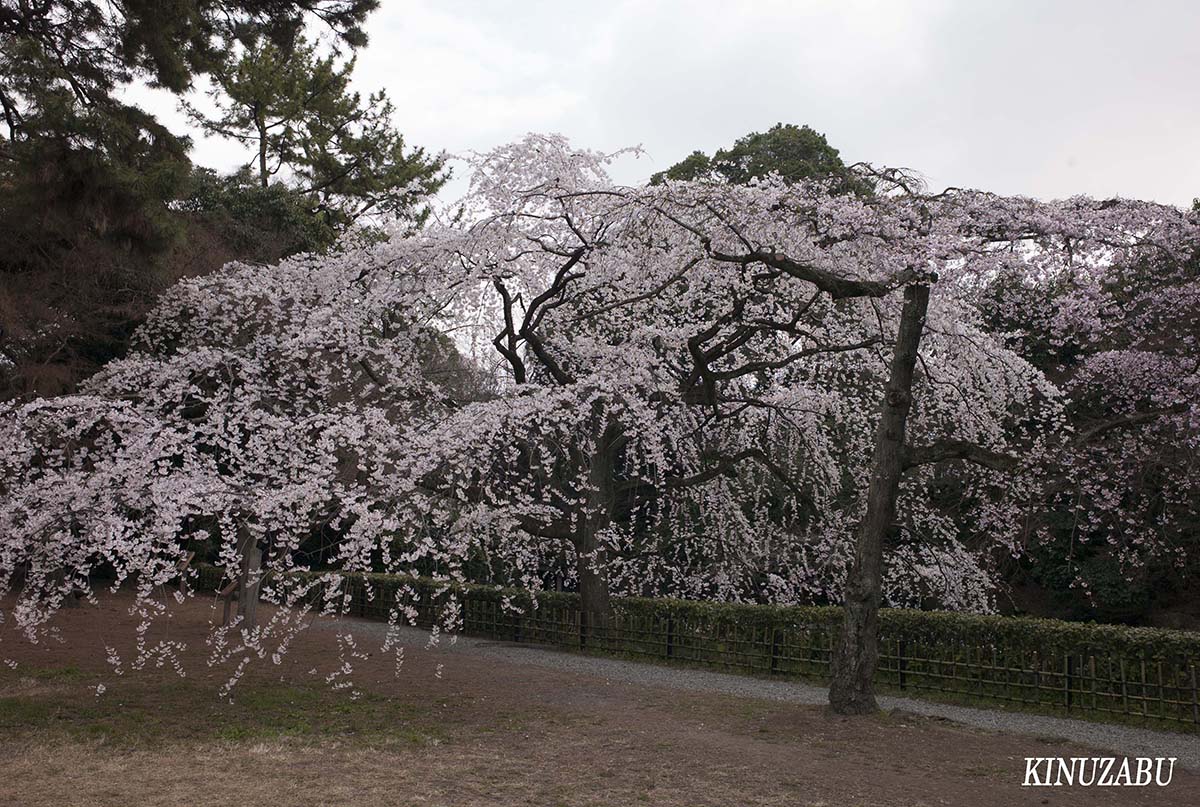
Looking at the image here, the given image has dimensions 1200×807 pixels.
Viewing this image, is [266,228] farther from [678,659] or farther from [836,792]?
[836,792]

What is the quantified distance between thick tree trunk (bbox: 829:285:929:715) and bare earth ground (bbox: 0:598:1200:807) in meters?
0.30

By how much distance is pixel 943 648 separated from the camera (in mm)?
9555

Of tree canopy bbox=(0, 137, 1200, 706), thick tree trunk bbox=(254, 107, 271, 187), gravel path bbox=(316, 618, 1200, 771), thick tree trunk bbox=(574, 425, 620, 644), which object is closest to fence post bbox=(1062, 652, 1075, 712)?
gravel path bbox=(316, 618, 1200, 771)

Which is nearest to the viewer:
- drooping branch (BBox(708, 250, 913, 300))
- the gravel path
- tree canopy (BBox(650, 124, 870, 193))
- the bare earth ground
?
the bare earth ground

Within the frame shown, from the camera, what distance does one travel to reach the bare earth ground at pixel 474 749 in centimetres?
524

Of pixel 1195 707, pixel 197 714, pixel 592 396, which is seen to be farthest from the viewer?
pixel 592 396

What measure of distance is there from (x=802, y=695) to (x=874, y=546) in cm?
230

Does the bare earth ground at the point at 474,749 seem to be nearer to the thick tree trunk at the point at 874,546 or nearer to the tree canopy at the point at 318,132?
the thick tree trunk at the point at 874,546

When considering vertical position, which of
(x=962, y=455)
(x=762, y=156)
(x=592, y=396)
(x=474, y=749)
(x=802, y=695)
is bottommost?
(x=474, y=749)

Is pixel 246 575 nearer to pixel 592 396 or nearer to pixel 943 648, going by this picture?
pixel 592 396

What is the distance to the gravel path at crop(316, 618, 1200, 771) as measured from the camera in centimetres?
709

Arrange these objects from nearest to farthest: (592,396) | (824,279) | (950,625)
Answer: (824,279) → (592,396) → (950,625)

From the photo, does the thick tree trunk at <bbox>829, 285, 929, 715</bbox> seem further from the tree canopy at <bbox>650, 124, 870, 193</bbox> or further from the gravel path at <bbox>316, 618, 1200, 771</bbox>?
the tree canopy at <bbox>650, 124, 870, 193</bbox>

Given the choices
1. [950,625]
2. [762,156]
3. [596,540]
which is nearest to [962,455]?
[950,625]
